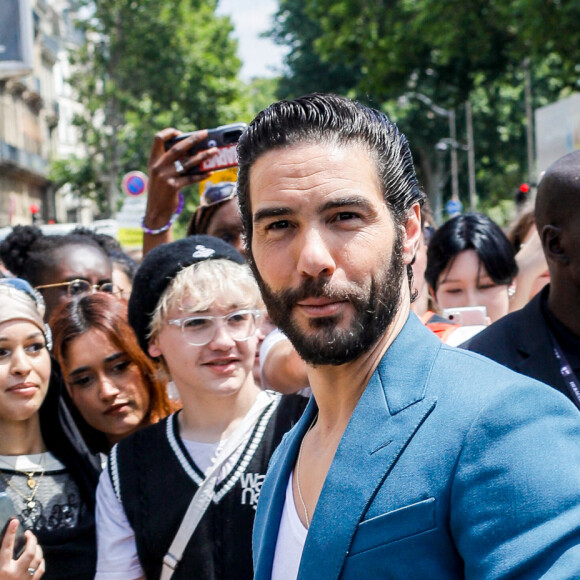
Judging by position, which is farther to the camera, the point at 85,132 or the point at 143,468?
the point at 85,132

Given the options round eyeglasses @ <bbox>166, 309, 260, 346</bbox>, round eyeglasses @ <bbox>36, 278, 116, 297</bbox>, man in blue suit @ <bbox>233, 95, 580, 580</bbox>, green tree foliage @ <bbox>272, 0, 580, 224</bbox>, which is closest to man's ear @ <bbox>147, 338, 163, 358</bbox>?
round eyeglasses @ <bbox>166, 309, 260, 346</bbox>

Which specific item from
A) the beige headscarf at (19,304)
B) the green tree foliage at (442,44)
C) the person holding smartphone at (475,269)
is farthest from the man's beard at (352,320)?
the green tree foliage at (442,44)

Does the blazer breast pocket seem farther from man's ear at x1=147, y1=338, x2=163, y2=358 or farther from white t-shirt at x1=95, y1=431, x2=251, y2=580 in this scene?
man's ear at x1=147, y1=338, x2=163, y2=358

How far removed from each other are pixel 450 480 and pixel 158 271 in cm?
177

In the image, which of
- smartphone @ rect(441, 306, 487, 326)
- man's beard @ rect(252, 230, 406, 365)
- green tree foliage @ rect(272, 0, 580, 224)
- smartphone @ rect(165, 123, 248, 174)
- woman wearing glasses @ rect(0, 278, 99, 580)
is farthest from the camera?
green tree foliage @ rect(272, 0, 580, 224)

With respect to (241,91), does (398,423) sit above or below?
below

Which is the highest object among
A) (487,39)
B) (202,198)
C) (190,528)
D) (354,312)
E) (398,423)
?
(487,39)

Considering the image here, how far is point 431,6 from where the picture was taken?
18.1 meters

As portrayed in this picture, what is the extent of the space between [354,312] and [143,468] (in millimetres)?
1308

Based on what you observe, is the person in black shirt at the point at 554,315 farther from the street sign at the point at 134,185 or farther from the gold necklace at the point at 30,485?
the street sign at the point at 134,185

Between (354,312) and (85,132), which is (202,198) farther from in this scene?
(85,132)

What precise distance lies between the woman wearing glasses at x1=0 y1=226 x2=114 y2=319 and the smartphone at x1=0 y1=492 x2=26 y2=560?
6.76 feet

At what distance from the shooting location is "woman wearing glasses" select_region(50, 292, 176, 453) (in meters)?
3.44

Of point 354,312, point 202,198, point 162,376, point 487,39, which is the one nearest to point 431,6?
point 487,39
